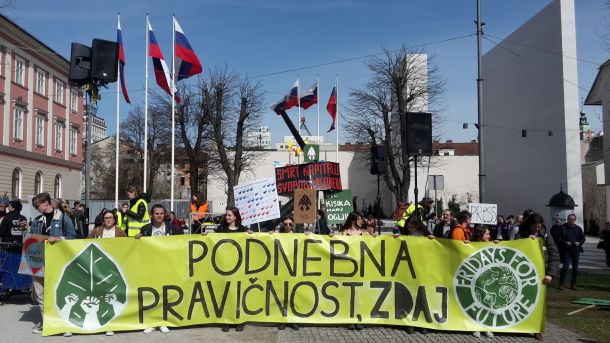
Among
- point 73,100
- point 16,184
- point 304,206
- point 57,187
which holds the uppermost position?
point 73,100

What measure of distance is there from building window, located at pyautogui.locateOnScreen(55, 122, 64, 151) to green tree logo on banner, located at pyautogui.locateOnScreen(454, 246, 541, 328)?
4671 centimetres

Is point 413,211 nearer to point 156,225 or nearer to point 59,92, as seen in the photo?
point 156,225

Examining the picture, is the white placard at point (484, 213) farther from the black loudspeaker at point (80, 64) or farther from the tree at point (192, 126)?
the tree at point (192, 126)

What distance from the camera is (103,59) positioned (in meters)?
9.75

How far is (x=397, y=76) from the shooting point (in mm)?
41062

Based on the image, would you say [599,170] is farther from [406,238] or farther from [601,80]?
[406,238]

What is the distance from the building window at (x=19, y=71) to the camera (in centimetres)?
3959

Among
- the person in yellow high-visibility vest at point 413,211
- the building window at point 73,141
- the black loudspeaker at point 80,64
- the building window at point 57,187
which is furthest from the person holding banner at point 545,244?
the building window at point 73,141

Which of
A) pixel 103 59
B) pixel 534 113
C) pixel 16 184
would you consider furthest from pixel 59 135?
pixel 103 59

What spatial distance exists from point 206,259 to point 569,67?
25.7m

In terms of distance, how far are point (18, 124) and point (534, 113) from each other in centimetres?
3550

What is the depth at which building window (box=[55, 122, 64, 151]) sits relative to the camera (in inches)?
1882

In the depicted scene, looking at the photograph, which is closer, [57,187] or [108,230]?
→ [108,230]

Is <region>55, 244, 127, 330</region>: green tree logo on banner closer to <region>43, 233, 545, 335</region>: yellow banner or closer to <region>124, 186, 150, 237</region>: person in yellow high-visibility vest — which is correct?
<region>43, 233, 545, 335</region>: yellow banner
